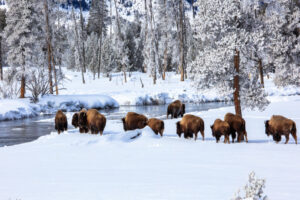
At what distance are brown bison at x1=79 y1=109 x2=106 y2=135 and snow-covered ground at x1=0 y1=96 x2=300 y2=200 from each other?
1.55 metres

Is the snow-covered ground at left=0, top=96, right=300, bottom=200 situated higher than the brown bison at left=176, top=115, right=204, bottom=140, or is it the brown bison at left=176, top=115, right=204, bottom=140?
the brown bison at left=176, top=115, right=204, bottom=140

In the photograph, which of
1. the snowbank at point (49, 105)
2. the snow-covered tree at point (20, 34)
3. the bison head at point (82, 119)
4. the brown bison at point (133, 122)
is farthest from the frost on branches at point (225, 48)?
the snow-covered tree at point (20, 34)

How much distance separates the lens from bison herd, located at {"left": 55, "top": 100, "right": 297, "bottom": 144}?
9.80m

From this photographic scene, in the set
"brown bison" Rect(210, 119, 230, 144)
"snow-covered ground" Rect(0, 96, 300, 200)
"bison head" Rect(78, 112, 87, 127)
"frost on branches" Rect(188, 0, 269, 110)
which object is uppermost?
"frost on branches" Rect(188, 0, 269, 110)

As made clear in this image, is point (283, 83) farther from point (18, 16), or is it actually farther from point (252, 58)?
point (18, 16)

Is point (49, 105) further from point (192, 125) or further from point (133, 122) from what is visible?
point (192, 125)

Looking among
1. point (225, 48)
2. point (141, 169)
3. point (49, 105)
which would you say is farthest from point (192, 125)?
point (49, 105)

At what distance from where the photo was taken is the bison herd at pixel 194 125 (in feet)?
32.1

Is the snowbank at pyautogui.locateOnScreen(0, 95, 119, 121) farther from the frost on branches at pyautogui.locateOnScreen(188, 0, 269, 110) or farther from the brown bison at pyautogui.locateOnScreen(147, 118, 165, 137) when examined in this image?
the frost on branches at pyautogui.locateOnScreen(188, 0, 269, 110)

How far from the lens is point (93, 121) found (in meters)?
11.6

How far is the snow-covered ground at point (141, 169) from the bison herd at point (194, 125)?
2.03 ft

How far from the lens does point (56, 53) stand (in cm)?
4306

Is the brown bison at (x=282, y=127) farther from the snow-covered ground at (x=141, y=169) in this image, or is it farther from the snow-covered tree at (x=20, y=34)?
the snow-covered tree at (x=20, y=34)

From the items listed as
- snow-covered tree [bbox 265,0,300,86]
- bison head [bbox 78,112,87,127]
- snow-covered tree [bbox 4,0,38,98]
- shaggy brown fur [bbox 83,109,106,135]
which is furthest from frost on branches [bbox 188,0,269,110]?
snow-covered tree [bbox 4,0,38,98]
